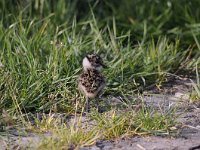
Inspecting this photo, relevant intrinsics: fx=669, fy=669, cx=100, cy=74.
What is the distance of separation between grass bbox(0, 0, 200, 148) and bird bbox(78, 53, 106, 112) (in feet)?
0.68

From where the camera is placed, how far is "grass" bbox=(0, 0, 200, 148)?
210 inches

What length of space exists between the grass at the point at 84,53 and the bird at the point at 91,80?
21 cm

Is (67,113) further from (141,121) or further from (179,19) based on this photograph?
(179,19)

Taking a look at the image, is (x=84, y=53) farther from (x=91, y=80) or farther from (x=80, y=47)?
(x=91, y=80)

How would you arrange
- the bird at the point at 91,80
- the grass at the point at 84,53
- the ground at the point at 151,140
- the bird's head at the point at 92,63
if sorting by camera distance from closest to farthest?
the ground at the point at 151,140 < the grass at the point at 84,53 < the bird at the point at 91,80 < the bird's head at the point at 92,63

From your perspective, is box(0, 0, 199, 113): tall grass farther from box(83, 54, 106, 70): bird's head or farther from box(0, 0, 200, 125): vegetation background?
box(83, 54, 106, 70): bird's head

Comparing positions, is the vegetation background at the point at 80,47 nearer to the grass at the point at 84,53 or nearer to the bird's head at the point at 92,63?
the grass at the point at 84,53

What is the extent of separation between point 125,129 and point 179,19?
10.9 ft

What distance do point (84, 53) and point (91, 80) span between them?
3.54ft

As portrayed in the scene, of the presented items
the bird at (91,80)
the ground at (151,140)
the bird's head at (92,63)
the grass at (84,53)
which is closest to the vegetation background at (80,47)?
the grass at (84,53)

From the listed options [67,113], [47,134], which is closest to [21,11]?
[67,113]

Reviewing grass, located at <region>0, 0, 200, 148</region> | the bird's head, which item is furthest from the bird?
grass, located at <region>0, 0, 200, 148</region>

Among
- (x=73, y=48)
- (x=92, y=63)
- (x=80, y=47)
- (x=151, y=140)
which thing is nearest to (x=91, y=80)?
(x=92, y=63)

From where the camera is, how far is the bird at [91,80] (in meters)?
5.66
